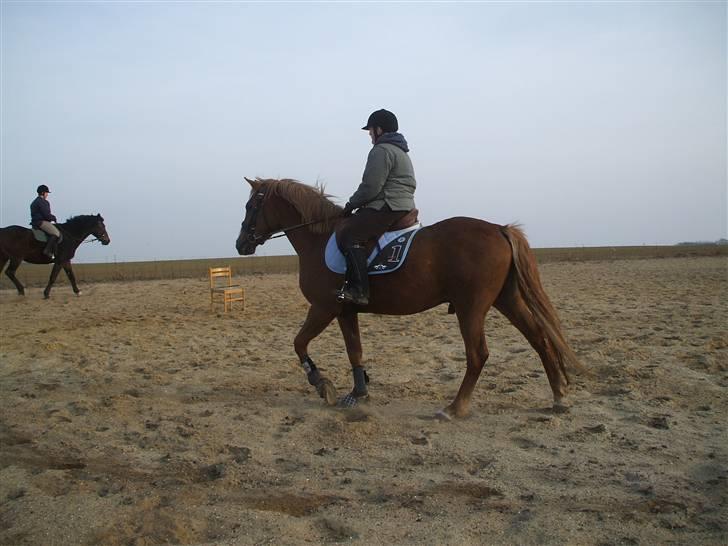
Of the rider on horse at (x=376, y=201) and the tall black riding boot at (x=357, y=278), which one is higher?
the rider on horse at (x=376, y=201)

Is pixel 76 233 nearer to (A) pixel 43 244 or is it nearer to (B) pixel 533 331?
(A) pixel 43 244

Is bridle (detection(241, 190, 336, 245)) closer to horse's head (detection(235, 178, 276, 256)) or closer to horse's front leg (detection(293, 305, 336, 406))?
horse's head (detection(235, 178, 276, 256))

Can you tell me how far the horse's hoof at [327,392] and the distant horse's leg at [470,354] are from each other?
48.4 inches

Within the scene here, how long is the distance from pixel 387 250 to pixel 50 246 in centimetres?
1358

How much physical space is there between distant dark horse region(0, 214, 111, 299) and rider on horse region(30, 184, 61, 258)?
0.94 ft

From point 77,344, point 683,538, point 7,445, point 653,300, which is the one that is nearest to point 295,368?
point 7,445

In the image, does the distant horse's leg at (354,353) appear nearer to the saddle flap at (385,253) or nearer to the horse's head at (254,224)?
the saddle flap at (385,253)

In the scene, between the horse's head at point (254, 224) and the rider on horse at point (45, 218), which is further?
the rider on horse at point (45, 218)

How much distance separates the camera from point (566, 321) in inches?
412

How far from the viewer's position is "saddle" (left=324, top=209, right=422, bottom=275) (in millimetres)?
6023

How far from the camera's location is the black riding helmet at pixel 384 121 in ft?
20.4

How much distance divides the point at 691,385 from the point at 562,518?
3.61 metres

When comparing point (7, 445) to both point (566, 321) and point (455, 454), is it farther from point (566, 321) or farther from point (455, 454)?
point (566, 321)

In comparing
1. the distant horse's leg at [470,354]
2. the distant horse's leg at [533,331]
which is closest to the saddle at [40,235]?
the distant horse's leg at [470,354]
